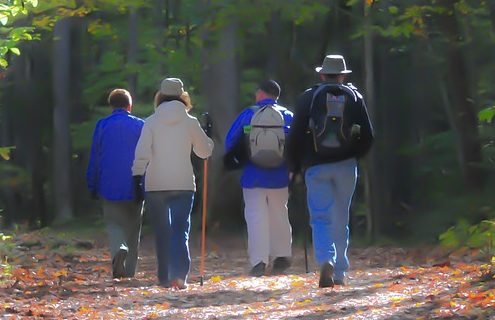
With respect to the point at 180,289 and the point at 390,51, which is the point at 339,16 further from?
the point at 180,289

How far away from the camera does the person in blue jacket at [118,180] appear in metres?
12.3

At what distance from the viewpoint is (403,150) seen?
1016 inches

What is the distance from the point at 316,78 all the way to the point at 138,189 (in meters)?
12.2

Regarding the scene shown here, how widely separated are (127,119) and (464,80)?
29.5 feet

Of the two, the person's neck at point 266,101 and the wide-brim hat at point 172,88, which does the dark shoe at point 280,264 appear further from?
the wide-brim hat at point 172,88

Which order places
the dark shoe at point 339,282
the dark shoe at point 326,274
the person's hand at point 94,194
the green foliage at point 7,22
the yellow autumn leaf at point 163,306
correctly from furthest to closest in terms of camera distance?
the person's hand at point 94,194
the green foliage at point 7,22
the dark shoe at point 339,282
the dark shoe at point 326,274
the yellow autumn leaf at point 163,306

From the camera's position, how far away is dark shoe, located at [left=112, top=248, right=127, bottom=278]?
40.0 feet

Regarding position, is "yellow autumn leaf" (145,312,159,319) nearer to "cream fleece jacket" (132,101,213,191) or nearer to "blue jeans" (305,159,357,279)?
"blue jeans" (305,159,357,279)

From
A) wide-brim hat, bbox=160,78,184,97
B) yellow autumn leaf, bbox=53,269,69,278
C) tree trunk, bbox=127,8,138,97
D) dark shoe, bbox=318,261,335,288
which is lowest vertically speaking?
yellow autumn leaf, bbox=53,269,69,278

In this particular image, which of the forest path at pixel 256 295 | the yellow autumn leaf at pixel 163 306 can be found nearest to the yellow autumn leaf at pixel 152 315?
the forest path at pixel 256 295

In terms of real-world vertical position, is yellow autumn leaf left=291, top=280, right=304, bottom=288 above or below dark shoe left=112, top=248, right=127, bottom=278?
below

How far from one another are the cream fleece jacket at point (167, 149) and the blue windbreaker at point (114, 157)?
81 cm

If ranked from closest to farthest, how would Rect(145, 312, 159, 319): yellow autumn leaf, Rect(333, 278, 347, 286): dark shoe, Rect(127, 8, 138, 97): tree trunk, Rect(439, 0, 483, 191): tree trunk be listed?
1. Rect(145, 312, 159, 319): yellow autumn leaf
2. Rect(333, 278, 347, 286): dark shoe
3. Rect(439, 0, 483, 191): tree trunk
4. Rect(127, 8, 138, 97): tree trunk

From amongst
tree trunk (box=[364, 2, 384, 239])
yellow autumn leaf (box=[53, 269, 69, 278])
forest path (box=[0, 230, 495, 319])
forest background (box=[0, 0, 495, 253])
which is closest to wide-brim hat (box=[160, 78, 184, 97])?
forest path (box=[0, 230, 495, 319])
